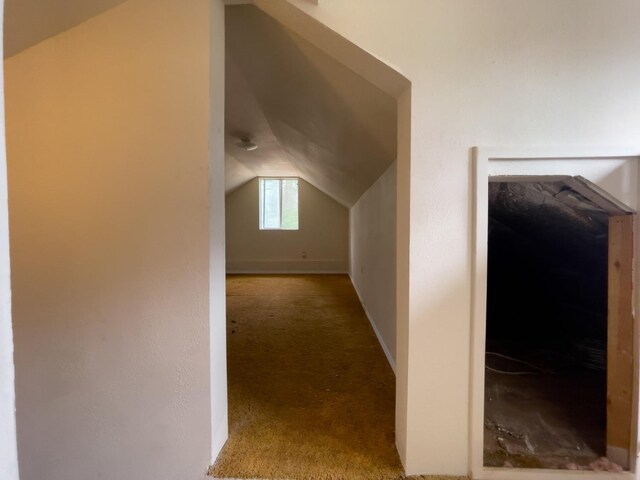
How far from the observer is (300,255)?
23.7ft

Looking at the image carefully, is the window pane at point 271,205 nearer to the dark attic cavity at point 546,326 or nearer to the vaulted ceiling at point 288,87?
the vaulted ceiling at point 288,87

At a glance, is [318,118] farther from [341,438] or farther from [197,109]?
[341,438]

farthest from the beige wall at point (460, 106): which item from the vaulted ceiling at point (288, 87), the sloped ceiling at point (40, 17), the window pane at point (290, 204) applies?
the window pane at point (290, 204)

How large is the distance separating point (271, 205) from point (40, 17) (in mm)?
6131

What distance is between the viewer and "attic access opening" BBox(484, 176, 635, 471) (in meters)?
1.25

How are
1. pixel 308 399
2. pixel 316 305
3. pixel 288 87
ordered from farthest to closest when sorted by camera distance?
1. pixel 316 305
2. pixel 288 87
3. pixel 308 399

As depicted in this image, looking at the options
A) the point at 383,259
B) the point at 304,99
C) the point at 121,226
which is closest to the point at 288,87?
the point at 304,99

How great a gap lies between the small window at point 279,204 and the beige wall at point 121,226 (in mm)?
5933

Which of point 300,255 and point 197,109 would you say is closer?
point 197,109

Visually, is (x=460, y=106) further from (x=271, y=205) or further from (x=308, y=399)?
(x=271, y=205)

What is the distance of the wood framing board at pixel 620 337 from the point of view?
3.97 feet

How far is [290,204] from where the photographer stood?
733 cm

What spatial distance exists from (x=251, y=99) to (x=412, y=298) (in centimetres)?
223

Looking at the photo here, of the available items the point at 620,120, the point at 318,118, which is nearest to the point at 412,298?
the point at 620,120
